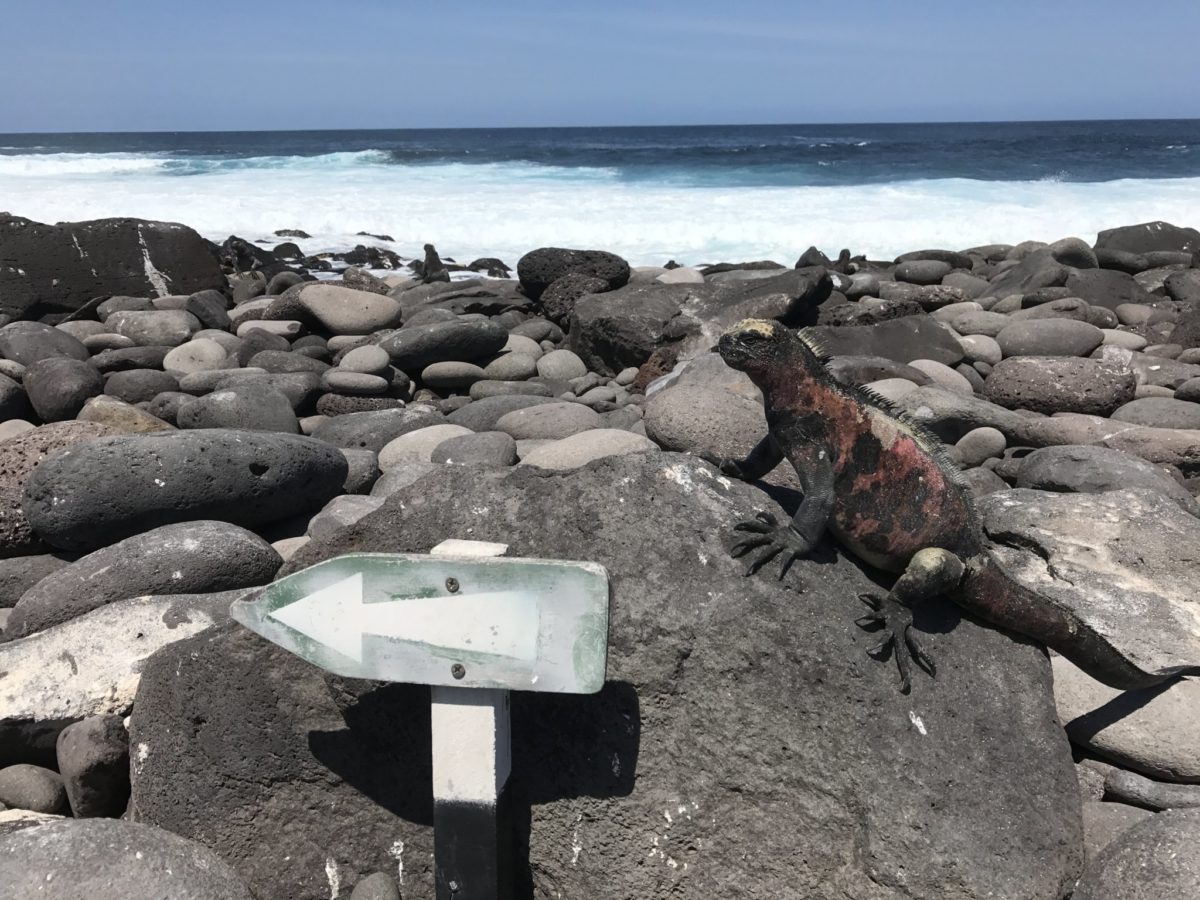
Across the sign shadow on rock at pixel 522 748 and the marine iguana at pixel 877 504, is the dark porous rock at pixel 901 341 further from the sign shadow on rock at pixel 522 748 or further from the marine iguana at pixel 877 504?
the sign shadow on rock at pixel 522 748

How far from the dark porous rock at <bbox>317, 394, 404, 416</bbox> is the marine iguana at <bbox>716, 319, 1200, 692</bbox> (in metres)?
5.73

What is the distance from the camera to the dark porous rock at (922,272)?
14477 millimetres

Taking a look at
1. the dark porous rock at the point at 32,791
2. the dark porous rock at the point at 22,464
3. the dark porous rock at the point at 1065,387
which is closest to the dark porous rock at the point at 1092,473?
the dark porous rock at the point at 1065,387

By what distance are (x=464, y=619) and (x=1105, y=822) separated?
1.97 meters

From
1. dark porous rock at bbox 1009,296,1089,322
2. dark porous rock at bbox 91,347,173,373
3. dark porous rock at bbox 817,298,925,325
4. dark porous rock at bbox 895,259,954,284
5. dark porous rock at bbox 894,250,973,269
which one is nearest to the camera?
dark porous rock at bbox 91,347,173,373

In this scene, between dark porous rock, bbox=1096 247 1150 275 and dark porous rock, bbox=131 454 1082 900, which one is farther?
dark porous rock, bbox=1096 247 1150 275

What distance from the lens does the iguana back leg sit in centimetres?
267

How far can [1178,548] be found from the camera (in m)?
4.09

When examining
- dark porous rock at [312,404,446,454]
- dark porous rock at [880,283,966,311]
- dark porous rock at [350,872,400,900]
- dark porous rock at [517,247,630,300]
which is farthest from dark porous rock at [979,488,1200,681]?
dark porous rock at [517,247,630,300]

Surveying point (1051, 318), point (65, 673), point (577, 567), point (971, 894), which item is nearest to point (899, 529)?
point (971, 894)

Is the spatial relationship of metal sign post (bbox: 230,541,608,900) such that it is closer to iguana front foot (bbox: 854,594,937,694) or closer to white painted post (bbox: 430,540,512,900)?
white painted post (bbox: 430,540,512,900)

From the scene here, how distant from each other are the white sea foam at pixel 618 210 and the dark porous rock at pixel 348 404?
12.3 metres

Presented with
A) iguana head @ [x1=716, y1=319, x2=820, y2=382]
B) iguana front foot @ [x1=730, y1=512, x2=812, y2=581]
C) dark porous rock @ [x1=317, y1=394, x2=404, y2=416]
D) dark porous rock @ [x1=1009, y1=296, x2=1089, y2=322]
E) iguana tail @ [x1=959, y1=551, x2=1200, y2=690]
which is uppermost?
iguana head @ [x1=716, y1=319, x2=820, y2=382]

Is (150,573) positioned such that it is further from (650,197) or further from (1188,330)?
(650,197)
